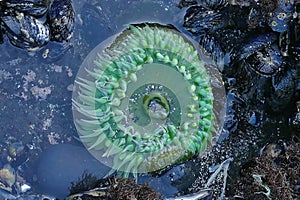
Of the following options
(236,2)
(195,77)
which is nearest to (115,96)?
(195,77)

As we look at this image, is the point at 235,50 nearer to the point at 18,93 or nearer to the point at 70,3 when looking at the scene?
the point at 70,3

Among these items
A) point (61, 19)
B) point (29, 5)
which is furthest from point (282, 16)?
point (29, 5)

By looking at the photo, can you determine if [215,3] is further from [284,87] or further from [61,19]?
[61,19]

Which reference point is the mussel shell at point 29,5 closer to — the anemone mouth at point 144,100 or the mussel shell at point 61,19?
the mussel shell at point 61,19

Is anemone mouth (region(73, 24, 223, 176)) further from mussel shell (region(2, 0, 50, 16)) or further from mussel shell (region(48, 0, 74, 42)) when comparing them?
mussel shell (region(2, 0, 50, 16))

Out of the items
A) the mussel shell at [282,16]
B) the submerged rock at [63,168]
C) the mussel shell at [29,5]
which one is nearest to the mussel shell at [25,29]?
the mussel shell at [29,5]
